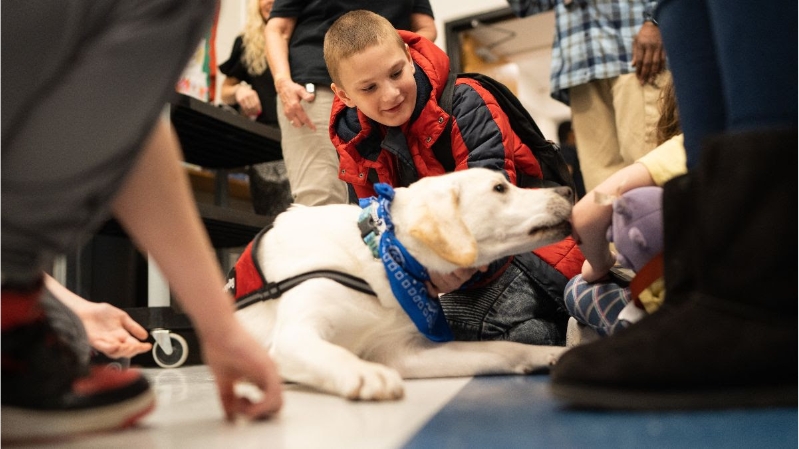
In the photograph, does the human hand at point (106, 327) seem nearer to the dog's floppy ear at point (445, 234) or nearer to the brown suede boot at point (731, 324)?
the dog's floppy ear at point (445, 234)

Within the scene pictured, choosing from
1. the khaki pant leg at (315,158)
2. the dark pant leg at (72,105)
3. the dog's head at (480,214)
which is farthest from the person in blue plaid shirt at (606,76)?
the dark pant leg at (72,105)

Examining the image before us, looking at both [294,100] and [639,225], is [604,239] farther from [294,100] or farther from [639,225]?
[294,100]

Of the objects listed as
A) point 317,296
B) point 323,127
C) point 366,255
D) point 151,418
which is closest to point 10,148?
point 151,418

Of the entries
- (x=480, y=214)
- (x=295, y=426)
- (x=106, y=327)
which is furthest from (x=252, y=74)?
(x=295, y=426)

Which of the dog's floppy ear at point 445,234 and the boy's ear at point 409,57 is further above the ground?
the boy's ear at point 409,57

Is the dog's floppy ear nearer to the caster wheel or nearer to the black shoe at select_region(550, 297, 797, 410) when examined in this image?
the black shoe at select_region(550, 297, 797, 410)

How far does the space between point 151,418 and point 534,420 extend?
1.65 ft

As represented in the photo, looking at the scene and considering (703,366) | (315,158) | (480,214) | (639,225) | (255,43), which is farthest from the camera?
(255,43)

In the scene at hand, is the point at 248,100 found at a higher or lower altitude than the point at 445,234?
higher

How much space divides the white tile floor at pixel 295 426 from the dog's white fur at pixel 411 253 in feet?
0.67

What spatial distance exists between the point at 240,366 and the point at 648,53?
1932mm

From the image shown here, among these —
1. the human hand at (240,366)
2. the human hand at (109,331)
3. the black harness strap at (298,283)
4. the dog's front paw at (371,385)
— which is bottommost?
the human hand at (109,331)

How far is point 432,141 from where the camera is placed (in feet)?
6.07

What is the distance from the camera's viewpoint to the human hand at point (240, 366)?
28.5 inches
